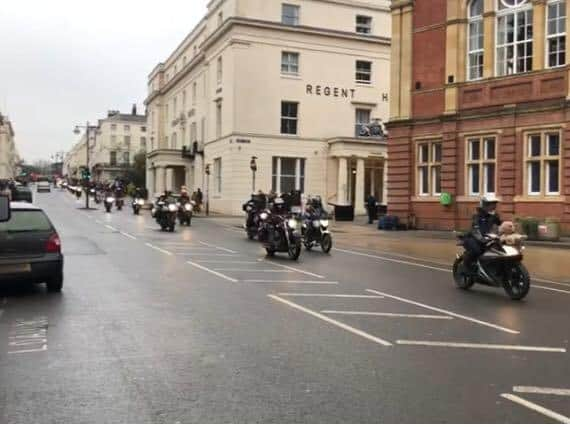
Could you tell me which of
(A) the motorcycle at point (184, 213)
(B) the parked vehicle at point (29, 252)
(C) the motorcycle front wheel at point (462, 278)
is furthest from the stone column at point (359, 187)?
(B) the parked vehicle at point (29, 252)

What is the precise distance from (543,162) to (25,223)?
19329 mm

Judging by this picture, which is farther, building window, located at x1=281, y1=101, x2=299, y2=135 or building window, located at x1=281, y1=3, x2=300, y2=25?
building window, located at x1=281, y1=3, x2=300, y2=25

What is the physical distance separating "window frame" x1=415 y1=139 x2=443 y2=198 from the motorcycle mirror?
77.2 feet

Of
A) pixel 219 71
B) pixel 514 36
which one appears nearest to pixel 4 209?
pixel 514 36

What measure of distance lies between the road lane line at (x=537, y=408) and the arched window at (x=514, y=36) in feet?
73.4

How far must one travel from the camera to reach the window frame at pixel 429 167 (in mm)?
29109

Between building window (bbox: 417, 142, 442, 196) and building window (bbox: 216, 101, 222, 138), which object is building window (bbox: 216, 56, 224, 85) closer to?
building window (bbox: 216, 101, 222, 138)

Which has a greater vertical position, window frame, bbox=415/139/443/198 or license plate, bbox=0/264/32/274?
window frame, bbox=415/139/443/198

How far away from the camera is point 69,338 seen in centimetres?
741

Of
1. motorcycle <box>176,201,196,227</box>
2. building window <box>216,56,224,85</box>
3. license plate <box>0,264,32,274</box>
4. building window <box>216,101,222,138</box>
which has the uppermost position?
building window <box>216,56,224,85</box>

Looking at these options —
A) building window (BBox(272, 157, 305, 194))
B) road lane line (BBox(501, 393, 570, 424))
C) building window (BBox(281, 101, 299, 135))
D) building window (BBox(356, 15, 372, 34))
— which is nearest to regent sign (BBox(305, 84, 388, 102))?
building window (BBox(281, 101, 299, 135))

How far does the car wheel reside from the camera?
10555mm

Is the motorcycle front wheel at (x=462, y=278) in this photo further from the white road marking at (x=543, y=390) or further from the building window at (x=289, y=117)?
the building window at (x=289, y=117)

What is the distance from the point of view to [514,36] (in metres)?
26.0
